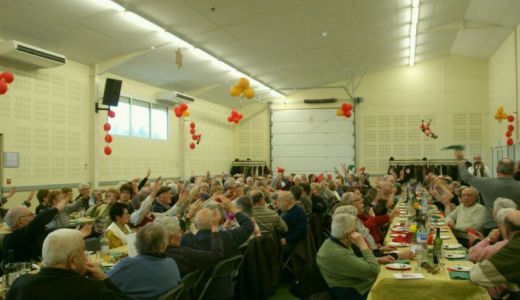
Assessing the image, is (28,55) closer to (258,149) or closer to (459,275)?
(459,275)

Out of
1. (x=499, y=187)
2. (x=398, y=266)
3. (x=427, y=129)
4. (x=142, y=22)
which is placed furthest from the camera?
(x=427, y=129)

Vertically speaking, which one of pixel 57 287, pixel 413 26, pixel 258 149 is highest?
pixel 413 26

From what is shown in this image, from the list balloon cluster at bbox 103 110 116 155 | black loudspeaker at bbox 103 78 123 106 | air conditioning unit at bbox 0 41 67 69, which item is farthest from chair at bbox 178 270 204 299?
balloon cluster at bbox 103 110 116 155

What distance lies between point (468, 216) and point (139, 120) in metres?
10.5

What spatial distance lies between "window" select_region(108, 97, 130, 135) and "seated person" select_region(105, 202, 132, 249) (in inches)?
310

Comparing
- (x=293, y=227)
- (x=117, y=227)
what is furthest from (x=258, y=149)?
(x=117, y=227)

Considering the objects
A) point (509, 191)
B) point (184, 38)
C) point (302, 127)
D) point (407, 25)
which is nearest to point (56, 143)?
point (184, 38)

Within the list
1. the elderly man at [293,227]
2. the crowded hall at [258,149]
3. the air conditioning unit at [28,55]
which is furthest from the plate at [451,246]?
the air conditioning unit at [28,55]

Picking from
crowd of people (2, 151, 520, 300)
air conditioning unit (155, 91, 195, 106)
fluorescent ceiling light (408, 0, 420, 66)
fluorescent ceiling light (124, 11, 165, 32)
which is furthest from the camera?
air conditioning unit (155, 91, 195, 106)

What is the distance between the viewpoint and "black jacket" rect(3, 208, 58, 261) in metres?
4.61

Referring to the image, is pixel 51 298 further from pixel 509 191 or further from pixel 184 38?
pixel 184 38

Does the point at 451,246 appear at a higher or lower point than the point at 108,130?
lower

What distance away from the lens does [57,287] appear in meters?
2.46

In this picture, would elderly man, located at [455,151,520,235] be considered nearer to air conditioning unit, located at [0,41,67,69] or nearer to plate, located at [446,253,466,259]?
plate, located at [446,253,466,259]
